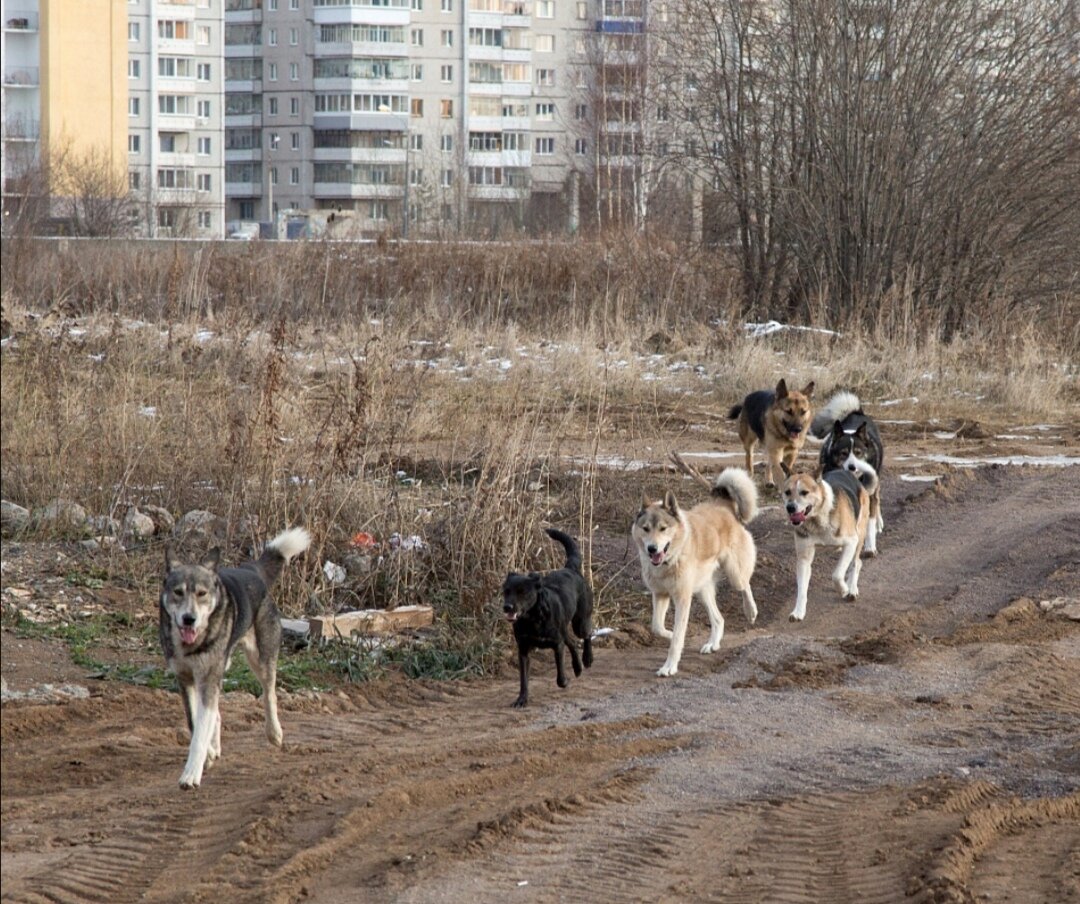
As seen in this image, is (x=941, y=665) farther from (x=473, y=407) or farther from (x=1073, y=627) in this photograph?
(x=473, y=407)

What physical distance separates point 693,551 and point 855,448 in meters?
3.76

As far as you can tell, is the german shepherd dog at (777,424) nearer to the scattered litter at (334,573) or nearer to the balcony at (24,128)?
the scattered litter at (334,573)

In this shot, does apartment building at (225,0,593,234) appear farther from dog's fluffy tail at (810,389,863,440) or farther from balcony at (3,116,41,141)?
dog's fluffy tail at (810,389,863,440)

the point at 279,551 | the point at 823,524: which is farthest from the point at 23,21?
the point at 279,551

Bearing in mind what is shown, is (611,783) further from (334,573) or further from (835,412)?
(835,412)

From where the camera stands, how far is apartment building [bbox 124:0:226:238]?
8519 cm

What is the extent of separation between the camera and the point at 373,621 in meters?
9.54

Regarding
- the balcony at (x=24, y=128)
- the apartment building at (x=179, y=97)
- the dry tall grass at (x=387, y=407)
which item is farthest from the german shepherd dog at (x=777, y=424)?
the apartment building at (x=179, y=97)

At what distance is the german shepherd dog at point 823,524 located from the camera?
1057 cm

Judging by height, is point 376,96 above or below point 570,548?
above

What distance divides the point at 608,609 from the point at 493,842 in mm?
4642

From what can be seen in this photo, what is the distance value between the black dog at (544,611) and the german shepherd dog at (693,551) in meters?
0.50

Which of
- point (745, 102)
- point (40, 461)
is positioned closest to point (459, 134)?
point (745, 102)

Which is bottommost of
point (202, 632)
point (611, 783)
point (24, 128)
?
point (611, 783)
